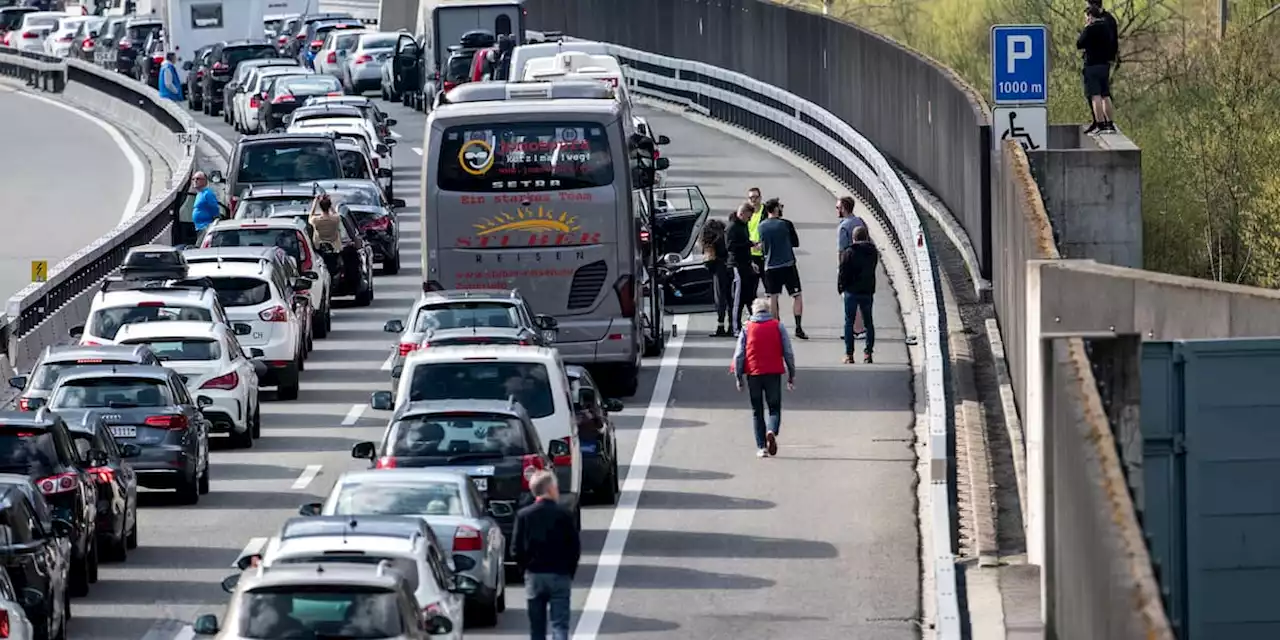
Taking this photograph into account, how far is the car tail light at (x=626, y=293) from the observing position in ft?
102

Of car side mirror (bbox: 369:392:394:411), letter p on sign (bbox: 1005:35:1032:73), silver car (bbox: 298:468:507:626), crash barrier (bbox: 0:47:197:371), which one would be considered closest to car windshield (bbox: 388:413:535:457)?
silver car (bbox: 298:468:507:626)

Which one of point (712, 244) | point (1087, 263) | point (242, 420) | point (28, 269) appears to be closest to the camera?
point (1087, 263)

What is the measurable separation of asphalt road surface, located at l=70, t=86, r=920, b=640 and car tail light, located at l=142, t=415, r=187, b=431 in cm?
76

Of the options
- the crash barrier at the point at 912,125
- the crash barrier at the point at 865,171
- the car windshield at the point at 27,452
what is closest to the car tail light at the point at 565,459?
the crash barrier at the point at 865,171

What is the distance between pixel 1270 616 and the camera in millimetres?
19375

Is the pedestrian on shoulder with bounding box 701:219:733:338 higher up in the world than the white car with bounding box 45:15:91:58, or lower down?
lower down

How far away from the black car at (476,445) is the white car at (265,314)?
10.2 meters

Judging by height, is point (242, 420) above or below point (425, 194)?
below

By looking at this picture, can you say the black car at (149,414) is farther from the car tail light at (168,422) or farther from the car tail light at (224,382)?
the car tail light at (224,382)

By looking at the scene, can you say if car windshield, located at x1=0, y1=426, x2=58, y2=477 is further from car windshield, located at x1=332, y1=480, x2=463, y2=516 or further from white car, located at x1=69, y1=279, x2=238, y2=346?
white car, located at x1=69, y1=279, x2=238, y2=346

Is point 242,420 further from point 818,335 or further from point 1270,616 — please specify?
point 1270,616

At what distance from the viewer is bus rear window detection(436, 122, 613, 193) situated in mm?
30750

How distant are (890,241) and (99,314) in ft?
45.2

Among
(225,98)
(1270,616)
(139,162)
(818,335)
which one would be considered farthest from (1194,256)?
(225,98)
